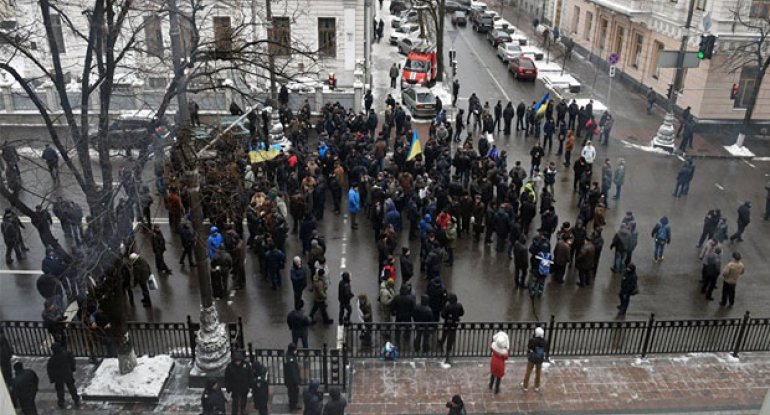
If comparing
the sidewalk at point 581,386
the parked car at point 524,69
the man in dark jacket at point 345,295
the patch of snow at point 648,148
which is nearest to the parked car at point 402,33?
the parked car at point 524,69

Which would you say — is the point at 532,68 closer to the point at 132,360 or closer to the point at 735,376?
the point at 735,376

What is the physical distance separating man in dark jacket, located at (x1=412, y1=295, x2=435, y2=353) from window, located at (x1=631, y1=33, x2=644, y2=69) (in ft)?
84.4

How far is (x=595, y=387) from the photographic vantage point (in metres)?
11.8

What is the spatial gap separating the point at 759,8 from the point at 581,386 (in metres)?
20.0

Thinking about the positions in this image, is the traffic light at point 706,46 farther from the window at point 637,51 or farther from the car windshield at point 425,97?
the window at point 637,51

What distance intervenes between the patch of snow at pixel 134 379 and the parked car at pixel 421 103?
58.3ft

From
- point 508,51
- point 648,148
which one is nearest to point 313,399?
point 648,148

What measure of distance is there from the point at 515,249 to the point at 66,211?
979 cm

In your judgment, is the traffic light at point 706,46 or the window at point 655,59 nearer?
the traffic light at point 706,46

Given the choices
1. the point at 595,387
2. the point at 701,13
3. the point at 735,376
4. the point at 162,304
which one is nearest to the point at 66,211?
the point at 162,304

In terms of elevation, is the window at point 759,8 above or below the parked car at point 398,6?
above

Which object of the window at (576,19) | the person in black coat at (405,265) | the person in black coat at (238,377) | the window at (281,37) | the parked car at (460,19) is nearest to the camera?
the person in black coat at (238,377)

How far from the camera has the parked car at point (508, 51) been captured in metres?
37.9

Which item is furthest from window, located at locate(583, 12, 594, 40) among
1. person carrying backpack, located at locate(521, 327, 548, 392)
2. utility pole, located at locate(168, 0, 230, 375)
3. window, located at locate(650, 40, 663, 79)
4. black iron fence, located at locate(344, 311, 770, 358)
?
utility pole, located at locate(168, 0, 230, 375)
